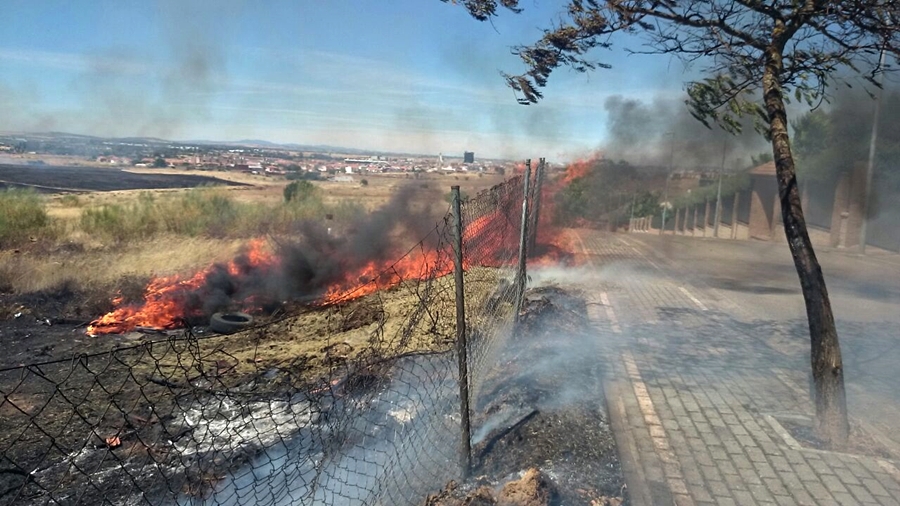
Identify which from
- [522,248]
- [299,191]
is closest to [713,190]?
[299,191]

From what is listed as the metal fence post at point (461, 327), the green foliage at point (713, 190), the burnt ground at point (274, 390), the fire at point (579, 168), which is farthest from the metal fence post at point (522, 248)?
the green foliage at point (713, 190)

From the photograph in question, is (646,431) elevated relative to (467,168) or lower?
lower

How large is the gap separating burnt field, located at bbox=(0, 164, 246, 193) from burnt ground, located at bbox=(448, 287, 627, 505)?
24.8 metres

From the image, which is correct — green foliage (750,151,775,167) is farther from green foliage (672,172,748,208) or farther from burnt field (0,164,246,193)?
burnt field (0,164,246,193)

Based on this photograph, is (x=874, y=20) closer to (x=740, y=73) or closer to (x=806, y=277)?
(x=740, y=73)

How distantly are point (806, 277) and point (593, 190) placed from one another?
2441 centimetres

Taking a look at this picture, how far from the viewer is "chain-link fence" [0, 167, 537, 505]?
11.8 feet

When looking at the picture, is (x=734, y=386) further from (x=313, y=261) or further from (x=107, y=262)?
(x=107, y=262)

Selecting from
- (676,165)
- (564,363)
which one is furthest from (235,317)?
(676,165)

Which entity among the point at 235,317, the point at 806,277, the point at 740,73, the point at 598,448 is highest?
the point at 740,73

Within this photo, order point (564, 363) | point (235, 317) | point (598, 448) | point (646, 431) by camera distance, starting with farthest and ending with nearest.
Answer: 1. point (235, 317)
2. point (564, 363)
3. point (646, 431)
4. point (598, 448)

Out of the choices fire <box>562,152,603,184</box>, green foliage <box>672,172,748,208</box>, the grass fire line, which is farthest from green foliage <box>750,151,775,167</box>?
the grass fire line

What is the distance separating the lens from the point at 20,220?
14586mm

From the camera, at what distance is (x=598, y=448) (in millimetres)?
4176
